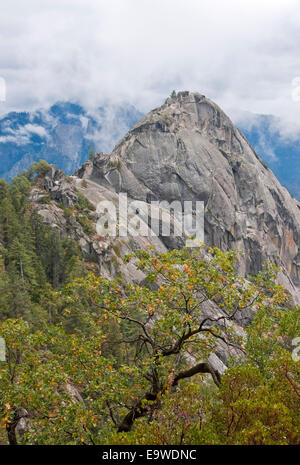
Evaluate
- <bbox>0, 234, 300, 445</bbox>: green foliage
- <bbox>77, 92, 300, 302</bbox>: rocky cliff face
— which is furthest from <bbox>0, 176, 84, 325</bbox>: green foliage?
<bbox>77, 92, 300, 302</bbox>: rocky cliff face

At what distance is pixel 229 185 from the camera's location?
5177 inches

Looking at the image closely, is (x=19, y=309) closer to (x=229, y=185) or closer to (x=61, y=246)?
(x=61, y=246)

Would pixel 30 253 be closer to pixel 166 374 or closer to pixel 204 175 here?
pixel 166 374

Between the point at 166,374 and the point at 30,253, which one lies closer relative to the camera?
the point at 166,374

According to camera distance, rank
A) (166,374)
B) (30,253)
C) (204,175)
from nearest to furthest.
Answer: (166,374) < (30,253) < (204,175)

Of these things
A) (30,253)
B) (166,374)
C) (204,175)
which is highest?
(204,175)

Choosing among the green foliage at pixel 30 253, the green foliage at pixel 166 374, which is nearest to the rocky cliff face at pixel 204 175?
the green foliage at pixel 30 253

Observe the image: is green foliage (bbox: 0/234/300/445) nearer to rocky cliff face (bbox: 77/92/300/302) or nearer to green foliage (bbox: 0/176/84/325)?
green foliage (bbox: 0/176/84/325)

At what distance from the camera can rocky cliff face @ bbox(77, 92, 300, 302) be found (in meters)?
117

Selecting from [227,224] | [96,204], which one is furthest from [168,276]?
[227,224]

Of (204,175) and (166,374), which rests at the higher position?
(204,175)

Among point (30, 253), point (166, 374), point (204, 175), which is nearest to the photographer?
point (166, 374)

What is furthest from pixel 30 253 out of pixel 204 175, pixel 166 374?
pixel 204 175

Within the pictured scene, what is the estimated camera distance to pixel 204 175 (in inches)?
4924
